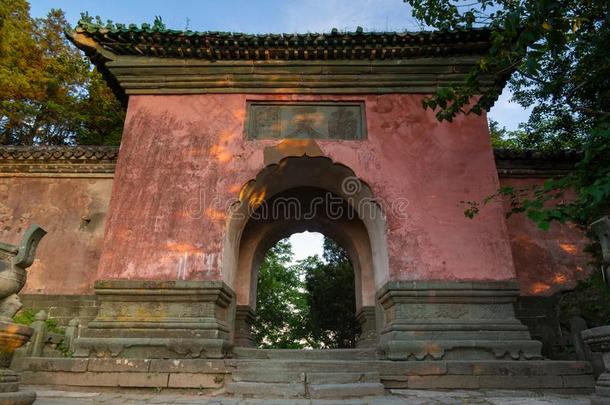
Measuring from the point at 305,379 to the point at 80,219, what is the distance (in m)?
5.64

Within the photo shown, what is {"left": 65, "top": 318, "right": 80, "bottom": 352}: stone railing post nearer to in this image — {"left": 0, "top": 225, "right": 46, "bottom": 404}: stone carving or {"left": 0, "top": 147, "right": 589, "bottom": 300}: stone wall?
{"left": 0, "top": 147, "right": 589, "bottom": 300}: stone wall

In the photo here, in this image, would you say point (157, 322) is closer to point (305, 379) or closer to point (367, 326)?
point (305, 379)

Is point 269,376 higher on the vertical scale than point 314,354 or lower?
lower

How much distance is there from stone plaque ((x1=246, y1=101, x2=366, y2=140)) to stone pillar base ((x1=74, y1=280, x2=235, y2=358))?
2911mm

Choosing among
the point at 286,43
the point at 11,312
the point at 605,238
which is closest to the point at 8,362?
the point at 11,312

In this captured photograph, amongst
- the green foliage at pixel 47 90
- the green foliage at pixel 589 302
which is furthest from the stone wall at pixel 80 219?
the green foliage at pixel 47 90

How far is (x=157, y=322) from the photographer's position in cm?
615

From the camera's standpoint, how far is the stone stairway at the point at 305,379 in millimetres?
4770

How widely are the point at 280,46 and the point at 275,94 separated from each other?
84 cm

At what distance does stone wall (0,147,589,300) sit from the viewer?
25.0ft

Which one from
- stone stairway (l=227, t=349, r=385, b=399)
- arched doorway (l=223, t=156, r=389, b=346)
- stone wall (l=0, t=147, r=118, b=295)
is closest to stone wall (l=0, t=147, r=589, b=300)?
stone wall (l=0, t=147, r=118, b=295)

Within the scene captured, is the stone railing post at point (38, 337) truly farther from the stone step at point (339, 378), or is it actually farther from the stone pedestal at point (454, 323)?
the stone pedestal at point (454, 323)
